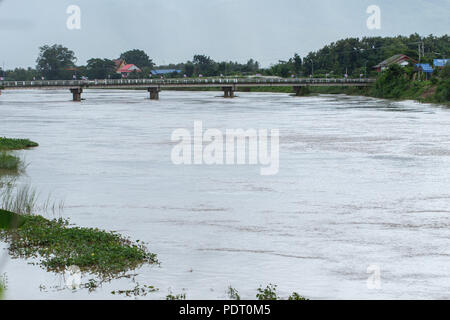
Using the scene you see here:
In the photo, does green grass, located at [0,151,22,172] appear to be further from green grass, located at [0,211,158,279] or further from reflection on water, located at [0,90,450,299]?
green grass, located at [0,211,158,279]

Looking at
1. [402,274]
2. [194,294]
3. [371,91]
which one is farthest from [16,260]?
[371,91]

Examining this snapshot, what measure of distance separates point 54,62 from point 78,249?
154 metres

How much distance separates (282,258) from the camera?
50.1ft

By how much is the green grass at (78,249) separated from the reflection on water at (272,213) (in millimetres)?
453

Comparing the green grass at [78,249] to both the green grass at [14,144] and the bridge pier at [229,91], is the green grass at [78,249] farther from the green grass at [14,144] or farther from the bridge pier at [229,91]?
the bridge pier at [229,91]

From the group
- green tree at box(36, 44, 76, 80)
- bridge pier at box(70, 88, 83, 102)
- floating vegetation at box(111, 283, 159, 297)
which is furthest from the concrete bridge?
floating vegetation at box(111, 283, 159, 297)

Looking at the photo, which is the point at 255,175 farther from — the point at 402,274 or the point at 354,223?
the point at 402,274

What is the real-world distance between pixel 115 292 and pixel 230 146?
27239mm

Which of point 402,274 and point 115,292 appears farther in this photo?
point 402,274

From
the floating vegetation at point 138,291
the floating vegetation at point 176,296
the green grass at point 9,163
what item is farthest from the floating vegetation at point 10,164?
the floating vegetation at point 176,296

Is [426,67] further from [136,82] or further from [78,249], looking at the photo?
[78,249]

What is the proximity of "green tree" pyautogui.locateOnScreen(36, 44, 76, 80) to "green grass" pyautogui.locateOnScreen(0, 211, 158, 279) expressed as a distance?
149 meters

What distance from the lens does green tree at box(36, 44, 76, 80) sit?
16088 cm

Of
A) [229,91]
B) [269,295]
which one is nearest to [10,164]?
[269,295]
